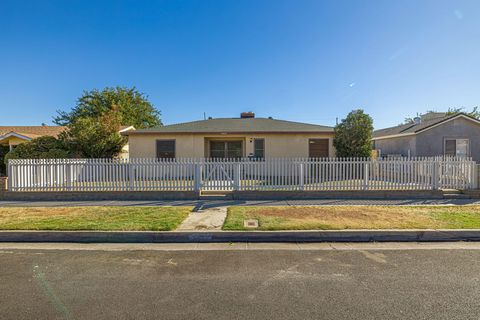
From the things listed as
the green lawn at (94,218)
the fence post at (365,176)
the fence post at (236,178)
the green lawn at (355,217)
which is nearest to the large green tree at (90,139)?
the green lawn at (94,218)

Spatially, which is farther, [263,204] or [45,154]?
[45,154]

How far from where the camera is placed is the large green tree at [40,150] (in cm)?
1423

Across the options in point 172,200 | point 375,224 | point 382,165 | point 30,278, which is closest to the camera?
point 30,278

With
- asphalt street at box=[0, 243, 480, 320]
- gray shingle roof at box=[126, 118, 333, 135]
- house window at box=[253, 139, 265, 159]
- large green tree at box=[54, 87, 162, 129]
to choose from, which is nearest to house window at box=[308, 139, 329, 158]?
gray shingle roof at box=[126, 118, 333, 135]

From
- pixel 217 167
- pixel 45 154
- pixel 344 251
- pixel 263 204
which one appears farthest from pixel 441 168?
pixel 45 154

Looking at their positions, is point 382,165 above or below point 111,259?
above

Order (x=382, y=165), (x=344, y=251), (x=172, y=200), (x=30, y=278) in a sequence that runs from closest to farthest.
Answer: (x=30, y=278) → (x=344, y=251) → (x=172, y=200) → (x=382, y=165)

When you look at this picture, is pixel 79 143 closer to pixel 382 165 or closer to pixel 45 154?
pixel 45 154

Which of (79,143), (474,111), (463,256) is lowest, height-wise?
(463,256)

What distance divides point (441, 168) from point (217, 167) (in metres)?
8.51

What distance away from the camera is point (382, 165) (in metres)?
10.1

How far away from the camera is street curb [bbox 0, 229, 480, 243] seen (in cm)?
541

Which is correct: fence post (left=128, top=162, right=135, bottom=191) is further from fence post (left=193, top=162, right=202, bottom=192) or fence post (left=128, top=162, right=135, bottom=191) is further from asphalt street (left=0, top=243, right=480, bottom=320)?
asphalt street (left=0, top=243, right=480, bottom=320)

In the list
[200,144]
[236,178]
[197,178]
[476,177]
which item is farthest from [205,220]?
[476,177]
